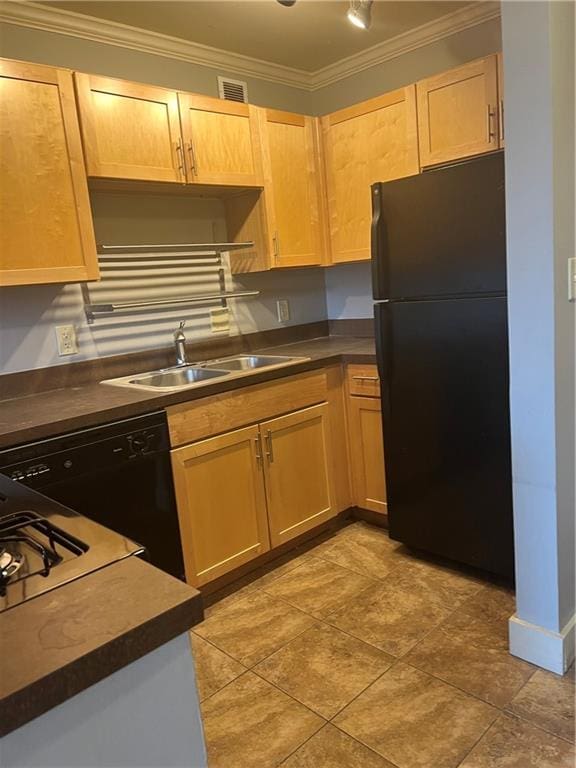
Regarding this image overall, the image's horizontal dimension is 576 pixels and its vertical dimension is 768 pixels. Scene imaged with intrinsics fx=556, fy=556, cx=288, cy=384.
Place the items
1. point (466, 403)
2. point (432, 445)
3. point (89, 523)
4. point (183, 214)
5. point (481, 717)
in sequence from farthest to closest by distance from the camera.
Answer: point (183, 214), point (432, 445), point (466, 403), point (481, 717), point (89, 523)

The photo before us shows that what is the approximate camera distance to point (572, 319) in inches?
65.5

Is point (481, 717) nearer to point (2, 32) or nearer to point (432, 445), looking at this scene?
point (432, 445)

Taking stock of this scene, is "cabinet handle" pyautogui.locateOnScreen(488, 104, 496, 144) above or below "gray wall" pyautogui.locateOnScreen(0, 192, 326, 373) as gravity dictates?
above

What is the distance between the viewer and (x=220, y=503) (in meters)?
2.28

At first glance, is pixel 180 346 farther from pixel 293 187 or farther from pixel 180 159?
pixel 293 187

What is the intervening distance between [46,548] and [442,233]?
1774mm

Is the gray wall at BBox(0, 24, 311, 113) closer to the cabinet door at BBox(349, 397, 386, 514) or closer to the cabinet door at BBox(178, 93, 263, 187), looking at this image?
the cabinet door at BBox(178, 93, 263, 187)

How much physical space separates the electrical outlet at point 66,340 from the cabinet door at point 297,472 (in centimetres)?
89

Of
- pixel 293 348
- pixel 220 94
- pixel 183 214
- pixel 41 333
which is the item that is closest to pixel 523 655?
pixel 293 348

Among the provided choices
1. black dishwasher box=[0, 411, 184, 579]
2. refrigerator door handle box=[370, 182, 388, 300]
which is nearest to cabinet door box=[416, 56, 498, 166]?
refrigerator door handle box=[370, 182, 388, 300]

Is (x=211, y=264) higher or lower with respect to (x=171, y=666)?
higher

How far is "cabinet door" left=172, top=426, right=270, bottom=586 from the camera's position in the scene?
2.16 meters

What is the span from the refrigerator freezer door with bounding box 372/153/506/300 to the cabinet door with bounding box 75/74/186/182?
90cm

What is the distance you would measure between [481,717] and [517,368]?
1013 millimetres
